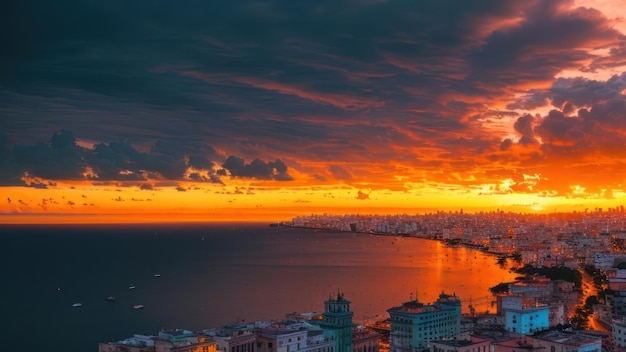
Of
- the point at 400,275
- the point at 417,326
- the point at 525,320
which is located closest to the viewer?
the point at 417,326

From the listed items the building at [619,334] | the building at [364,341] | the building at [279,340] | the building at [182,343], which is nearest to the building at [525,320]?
the building at [619,334]

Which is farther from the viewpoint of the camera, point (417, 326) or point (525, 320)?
point (525, 320)

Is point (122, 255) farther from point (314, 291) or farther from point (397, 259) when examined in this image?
point (314, 291)

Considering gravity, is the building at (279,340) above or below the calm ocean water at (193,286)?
above

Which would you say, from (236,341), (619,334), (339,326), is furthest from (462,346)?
(619,334)

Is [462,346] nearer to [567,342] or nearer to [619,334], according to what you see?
[567,342]

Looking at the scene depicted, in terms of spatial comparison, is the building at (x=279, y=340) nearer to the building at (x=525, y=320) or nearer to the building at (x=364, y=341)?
the building at (x=364, y=341)

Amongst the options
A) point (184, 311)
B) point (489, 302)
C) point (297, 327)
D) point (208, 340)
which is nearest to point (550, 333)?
point (297, 327)
